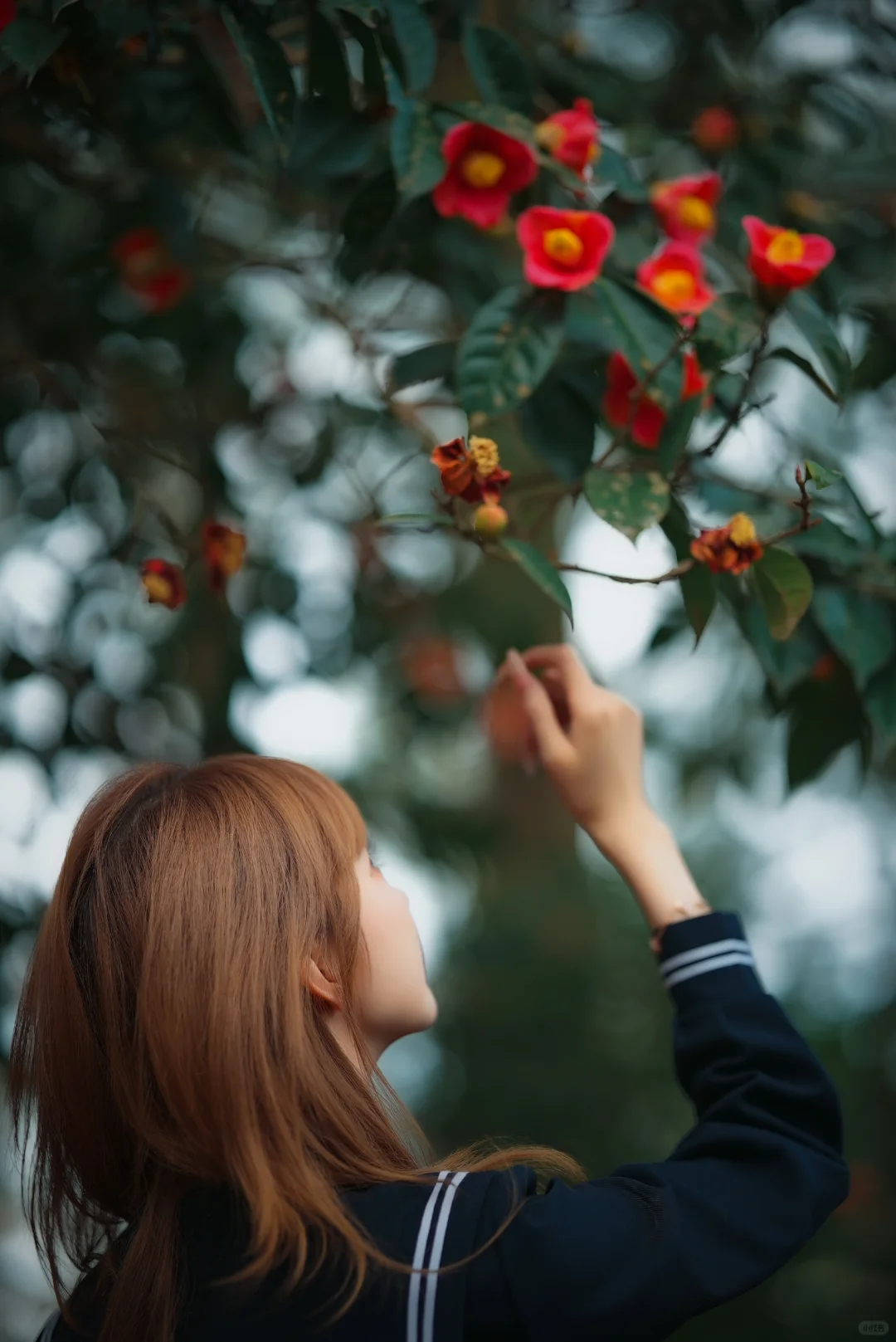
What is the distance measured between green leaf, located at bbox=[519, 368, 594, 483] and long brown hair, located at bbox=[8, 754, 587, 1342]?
344mm

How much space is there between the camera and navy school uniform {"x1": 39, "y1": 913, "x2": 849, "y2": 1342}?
69cm

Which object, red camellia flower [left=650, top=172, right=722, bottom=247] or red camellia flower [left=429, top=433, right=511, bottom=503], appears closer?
red camellia flower [left=429, top=433, right=511, bottom=503]

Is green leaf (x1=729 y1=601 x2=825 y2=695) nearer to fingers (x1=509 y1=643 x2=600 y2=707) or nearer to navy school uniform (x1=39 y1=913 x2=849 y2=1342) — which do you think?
fingers (x1=509 y1=643 x2=600 y2=707)

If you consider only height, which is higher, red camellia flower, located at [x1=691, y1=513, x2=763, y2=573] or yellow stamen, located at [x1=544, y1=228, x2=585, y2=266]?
yellow stamen, located at [x1=544, y1=228, x2=585, y2=266]

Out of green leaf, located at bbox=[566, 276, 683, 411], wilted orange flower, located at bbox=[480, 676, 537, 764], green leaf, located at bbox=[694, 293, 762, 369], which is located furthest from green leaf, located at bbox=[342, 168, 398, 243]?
wilted orange flower, located at bbox=[480, 676, 537, 764]

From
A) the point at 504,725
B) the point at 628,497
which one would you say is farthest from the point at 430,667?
the point at 628,497

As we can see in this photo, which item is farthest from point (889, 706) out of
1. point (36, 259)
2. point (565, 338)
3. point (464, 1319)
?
point (36, 259)

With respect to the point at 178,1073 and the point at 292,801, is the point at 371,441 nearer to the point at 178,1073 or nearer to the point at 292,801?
the point at 292,801

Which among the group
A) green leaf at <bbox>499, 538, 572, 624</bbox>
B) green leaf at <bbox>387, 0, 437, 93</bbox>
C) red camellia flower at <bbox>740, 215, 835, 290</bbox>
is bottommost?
green leaf at <bbox>499, 538, 572, 624</bbox>

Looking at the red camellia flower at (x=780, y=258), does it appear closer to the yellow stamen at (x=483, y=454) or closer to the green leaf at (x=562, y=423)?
the green leaf at (x=562, y=423)

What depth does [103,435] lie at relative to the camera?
1296 mm

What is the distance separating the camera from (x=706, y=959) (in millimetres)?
845

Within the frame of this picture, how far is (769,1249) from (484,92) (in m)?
0.96

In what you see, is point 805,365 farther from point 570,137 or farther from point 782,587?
point 570,137
